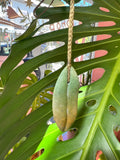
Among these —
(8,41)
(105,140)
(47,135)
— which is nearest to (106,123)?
(105,140)

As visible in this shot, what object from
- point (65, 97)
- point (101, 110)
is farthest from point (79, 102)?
point (65, 97)

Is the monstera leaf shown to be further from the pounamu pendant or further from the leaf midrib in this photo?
the pounamu pendant

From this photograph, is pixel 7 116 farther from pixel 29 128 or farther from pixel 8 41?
pixel 8 41

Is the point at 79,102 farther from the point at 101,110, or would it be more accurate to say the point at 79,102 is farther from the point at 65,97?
the point at 65,97

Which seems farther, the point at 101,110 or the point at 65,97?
the point at 101,110

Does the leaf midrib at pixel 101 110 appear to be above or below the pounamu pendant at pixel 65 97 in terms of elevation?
below

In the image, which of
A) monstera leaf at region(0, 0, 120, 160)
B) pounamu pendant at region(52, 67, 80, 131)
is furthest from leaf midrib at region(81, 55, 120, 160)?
pounamu pendant at region(52, 67, 80, 131)

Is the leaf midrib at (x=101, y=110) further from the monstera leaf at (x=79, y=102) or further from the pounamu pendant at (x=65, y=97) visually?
the pounamu pendant at (x=65, y=97)

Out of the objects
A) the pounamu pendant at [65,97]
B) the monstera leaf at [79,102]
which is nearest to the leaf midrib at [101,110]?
the monstera leaf at [79,102]
